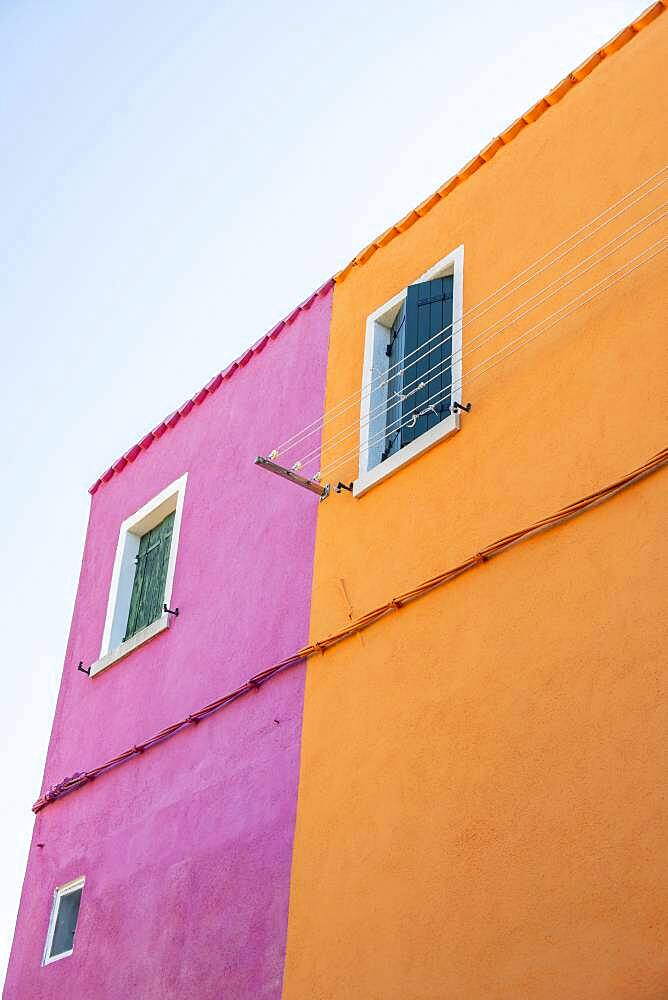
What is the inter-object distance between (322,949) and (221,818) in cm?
161

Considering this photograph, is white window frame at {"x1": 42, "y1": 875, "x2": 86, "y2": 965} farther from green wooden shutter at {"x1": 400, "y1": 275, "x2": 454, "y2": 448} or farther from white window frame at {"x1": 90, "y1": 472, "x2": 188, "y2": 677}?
green wooden shutter at {"x1": 400, "y1": 275, "x2": 454, "y2": 448}

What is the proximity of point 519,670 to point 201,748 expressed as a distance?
3.10 metres

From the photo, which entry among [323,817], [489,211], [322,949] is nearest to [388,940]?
[322,949]

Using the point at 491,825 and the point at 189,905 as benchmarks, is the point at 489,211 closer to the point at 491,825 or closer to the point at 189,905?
the point at 491,825

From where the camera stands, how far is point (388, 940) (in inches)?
277

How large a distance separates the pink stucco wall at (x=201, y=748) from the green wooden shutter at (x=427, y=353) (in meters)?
0.98

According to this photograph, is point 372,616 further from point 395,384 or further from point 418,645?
point 395,384

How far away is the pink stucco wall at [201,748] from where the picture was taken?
8445 millimetres

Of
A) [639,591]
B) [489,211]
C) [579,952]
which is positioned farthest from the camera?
[489,211]

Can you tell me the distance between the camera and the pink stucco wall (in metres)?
8.45

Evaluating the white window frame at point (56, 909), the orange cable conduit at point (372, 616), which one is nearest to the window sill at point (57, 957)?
the white window frame at point (56, 909)

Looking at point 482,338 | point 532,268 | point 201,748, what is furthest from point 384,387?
point 201,748

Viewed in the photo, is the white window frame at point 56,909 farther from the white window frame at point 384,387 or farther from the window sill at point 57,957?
the white window frame at point 384,387

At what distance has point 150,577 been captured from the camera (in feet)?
37.3
